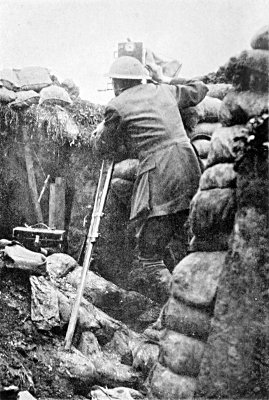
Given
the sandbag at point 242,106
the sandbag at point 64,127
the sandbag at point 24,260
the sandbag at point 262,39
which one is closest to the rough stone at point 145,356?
the sandbag at point 24,260

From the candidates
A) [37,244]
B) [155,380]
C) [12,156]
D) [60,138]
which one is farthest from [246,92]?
[12,156]

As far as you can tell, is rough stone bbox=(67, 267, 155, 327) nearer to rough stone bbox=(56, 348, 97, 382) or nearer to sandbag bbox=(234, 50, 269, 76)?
rough stone bbox=(56, 348, 97, 382)

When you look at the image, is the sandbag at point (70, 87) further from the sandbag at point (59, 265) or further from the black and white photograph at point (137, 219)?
the sandbag at point (59, 265)

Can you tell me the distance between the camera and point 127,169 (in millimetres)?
5777

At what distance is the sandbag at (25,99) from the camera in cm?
743

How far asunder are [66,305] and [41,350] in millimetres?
692

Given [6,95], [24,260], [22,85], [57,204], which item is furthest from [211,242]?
[22,85]

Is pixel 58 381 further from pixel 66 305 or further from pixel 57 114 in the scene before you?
pixel 57 114

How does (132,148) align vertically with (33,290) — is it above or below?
above

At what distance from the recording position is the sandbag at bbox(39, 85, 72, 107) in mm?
7547

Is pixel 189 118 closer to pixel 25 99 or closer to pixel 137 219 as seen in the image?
pixel 137 219

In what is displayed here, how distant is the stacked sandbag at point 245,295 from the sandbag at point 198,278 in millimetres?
167

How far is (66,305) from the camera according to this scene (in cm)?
502

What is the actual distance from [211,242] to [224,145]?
25.3 inches
